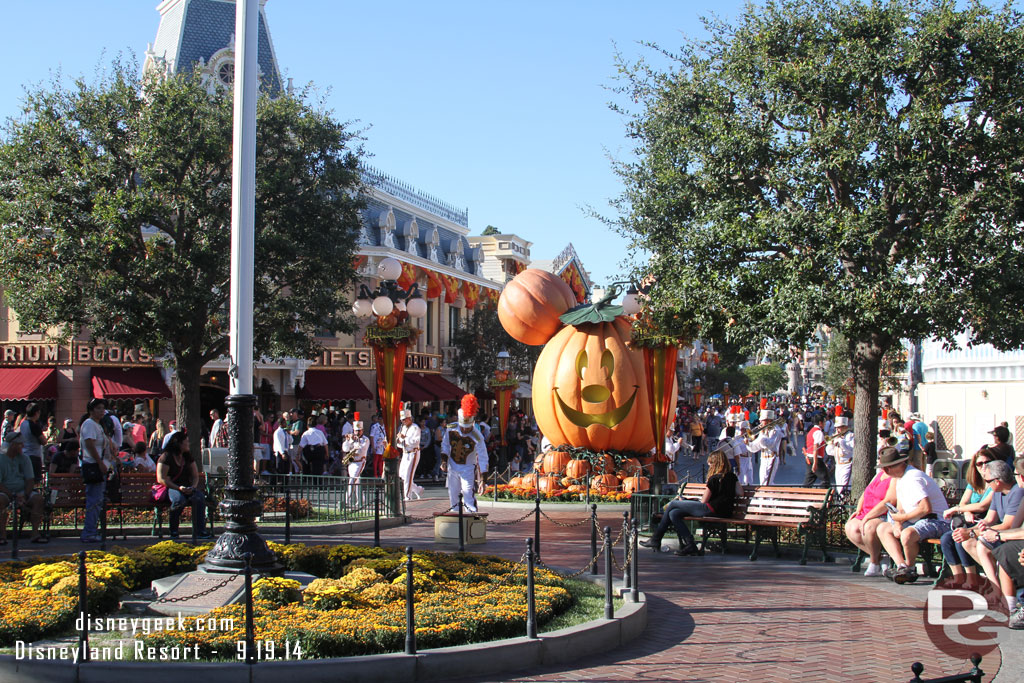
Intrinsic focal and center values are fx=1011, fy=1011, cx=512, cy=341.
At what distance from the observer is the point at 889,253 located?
12.9 meters

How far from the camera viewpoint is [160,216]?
688 inches

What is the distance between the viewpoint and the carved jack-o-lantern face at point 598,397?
18.1 m

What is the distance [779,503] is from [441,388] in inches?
1040

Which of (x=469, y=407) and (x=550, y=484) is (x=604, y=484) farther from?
(x=469, y=407)

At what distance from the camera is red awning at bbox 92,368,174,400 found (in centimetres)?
2825

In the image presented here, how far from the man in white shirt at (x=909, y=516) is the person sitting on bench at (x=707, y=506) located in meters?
2.32

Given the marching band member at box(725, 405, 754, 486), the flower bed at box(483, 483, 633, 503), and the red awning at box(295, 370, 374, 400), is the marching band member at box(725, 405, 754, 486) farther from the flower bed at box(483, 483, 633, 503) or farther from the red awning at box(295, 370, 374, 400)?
the red awning at box(295, 370, 374, 400)

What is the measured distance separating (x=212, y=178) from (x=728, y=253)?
9924mm

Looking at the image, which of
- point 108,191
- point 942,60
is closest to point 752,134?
point 942,60

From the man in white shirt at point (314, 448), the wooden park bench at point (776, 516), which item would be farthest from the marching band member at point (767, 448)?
the man in white shirt at point (314, 448)

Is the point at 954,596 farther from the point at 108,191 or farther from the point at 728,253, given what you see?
the point at 108,191

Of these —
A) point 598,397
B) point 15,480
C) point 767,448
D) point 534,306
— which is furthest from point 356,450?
point 767,448

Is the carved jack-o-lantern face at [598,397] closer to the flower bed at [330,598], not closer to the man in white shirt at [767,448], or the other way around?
the man in white shirt at [767,448]

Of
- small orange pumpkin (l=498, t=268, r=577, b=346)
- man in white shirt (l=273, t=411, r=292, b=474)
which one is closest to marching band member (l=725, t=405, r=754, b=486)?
small orange pumpkin (l=498, t=268, r=577, b=346)
